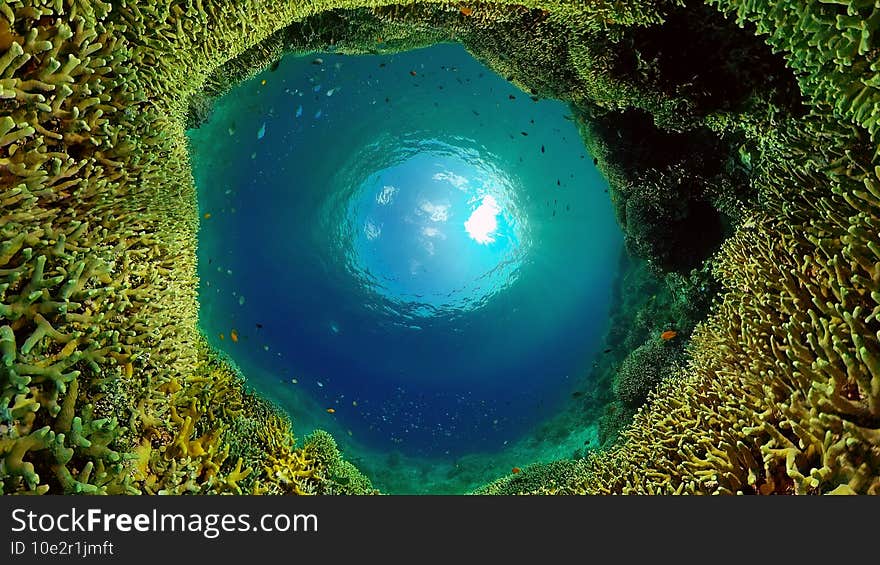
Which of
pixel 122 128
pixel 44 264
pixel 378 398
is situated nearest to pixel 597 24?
pixel 122 128

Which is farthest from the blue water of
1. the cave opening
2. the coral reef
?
the coral reef

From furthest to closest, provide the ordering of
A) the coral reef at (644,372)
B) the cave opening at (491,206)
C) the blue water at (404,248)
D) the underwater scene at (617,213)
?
the blue water at (404,248) < the coral reef at (644,372) < the cave opening at (491,206) < the underwater scene at (617,213)

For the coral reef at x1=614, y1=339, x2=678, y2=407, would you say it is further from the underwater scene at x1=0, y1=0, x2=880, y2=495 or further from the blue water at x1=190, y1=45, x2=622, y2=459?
the blue water at x1=190, y1=45, x2=622, y2=459

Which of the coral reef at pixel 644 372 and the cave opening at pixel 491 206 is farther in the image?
the coral reef at pixel 644 372

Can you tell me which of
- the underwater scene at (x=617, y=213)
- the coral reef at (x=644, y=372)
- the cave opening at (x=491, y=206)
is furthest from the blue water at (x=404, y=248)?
the coral reef at (x=644, y=372)

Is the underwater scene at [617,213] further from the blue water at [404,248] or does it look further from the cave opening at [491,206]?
the blue water at [404,248]

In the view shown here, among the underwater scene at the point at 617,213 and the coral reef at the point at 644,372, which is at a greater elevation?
the underwater scene at the point at 617,213

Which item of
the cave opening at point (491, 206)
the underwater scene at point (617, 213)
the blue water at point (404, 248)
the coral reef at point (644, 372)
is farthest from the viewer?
the blue water at point (404, 248)

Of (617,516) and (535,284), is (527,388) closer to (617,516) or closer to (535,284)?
(535,284)
